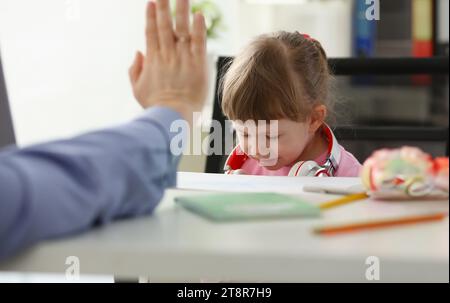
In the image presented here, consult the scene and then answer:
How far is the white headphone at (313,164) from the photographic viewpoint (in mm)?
1266

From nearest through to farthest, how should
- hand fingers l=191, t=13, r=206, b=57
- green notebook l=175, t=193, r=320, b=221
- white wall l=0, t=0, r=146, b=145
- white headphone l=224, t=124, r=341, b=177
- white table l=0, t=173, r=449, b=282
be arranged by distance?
white table l=0, t=173, r=449, b=282 → green notebook l=175, t=193, r=320, b=221 → hand fingers l=191, t=13, r=206, b=57 → white headphone l=224, t=124, r=341, b=177 → white wall l=0, t=0, r=146, b=145

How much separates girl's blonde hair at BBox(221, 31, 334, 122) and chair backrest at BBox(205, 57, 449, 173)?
7 centimetres

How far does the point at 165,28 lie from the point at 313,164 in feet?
2.04

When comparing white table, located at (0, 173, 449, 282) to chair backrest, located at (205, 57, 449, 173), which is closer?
white table, located at (0, 173, 449, 282)

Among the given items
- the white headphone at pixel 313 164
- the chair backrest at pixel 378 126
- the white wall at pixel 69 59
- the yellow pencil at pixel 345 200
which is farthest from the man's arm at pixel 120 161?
the white wall at pixel 69 59

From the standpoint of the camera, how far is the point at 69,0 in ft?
9.71

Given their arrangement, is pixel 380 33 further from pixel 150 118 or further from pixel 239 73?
pixel 150 118

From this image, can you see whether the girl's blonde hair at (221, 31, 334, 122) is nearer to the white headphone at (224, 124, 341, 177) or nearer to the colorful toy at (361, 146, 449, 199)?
the white headphone at (224, 124, 341, 177)

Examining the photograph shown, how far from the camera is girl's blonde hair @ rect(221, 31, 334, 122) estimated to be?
1338 millimetres

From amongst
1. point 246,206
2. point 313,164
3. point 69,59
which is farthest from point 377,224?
point 69,59

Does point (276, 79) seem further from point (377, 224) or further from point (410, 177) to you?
point (377, 224)

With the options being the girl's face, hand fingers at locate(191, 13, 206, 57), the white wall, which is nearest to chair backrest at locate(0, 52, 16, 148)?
the girl's face
